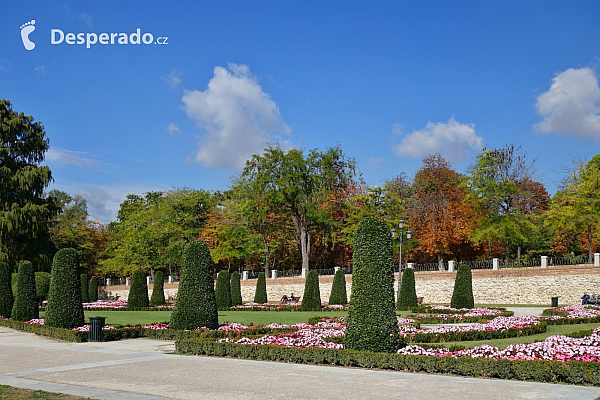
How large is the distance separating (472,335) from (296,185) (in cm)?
3325

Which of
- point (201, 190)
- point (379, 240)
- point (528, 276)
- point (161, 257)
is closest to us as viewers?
point (379, 240)

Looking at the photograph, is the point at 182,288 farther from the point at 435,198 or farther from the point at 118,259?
the point at 118,259

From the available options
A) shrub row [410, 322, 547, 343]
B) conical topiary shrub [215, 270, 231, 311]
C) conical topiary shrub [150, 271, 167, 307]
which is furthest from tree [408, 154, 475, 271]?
shrub row [410, 322, 547, 343]

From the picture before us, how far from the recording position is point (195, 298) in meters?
16.1

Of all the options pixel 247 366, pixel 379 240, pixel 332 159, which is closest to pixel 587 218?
pixel 332 159

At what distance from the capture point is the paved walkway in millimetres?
7633

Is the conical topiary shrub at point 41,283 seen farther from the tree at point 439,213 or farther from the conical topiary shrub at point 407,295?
the tree at point 439,213

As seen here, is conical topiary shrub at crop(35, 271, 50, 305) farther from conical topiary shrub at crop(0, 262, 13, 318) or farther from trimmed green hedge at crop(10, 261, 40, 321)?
trimmed green hedge at crop(10, 261, 40, 321)

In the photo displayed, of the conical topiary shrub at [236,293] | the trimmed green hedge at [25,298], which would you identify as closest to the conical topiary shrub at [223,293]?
the conical topiary shrub at [236,293]

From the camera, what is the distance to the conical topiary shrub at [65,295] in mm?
17812

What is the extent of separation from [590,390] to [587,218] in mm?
32277

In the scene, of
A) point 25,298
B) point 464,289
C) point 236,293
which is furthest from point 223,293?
point 464,289

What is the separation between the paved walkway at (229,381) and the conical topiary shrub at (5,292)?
45.2 ft

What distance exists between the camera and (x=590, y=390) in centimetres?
778
